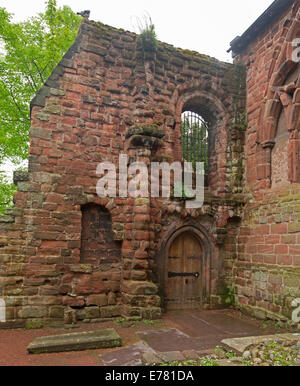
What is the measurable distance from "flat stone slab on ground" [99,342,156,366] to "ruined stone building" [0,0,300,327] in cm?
169

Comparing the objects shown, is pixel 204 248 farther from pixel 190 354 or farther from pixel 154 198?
pixel 190 354

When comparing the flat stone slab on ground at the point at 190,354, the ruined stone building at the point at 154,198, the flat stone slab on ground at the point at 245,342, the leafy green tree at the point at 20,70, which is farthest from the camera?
the leafy green tree at the point at 20,70

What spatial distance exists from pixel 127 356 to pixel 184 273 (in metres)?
3.77

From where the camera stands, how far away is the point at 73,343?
15.7 feet

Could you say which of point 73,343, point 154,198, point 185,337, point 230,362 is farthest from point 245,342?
point 154,198

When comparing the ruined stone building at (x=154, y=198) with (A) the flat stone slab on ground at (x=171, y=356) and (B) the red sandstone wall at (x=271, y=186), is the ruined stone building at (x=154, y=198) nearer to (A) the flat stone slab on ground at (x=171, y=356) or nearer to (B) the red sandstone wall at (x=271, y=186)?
(B) the red sandstone wall at (x=271, y=186)

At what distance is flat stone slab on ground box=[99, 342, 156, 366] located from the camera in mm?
4246

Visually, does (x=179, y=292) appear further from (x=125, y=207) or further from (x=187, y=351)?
(x=187, y=351)

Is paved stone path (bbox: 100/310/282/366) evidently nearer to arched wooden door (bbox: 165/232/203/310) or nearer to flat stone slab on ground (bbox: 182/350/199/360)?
flat stone slab on ground (bbox: 182/350/199/360)

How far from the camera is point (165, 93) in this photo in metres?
8.12

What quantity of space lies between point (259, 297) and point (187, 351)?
3.45 m

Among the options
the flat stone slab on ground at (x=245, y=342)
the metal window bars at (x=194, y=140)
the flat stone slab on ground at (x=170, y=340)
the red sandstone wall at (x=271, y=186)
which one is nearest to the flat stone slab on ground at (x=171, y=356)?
the flat stone slab on ground at (x=170, y=340)

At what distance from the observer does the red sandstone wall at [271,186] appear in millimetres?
6648

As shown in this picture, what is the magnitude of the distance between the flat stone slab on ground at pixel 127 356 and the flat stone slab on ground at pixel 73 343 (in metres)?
0.27
